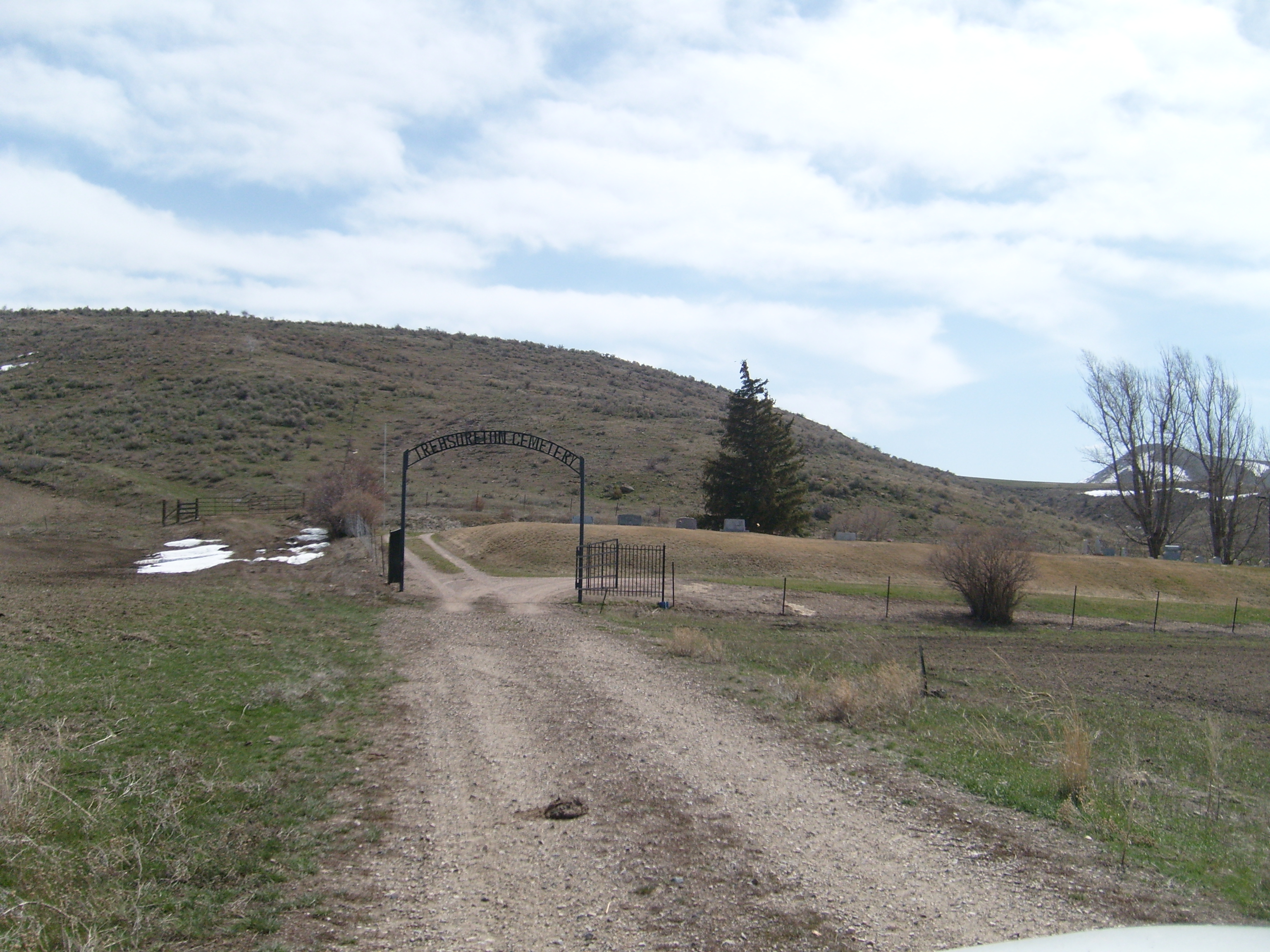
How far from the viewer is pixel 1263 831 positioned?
708cm

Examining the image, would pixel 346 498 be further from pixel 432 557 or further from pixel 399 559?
Answer: pixel 399 559

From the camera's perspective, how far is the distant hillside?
55.3m

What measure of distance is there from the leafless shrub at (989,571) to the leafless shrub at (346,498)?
84.7 feet

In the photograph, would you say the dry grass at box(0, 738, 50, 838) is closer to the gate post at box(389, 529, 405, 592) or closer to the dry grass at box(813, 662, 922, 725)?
the dry grass at box(813, 662, 922, 725)

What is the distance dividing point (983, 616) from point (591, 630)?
1425 cm

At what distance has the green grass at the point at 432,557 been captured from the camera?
29531 mm

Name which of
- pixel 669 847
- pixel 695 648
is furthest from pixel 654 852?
pixel 695 648

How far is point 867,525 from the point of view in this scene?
50.6m

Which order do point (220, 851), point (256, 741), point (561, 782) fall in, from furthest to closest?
point (256, 741), point (561, 782), point (220, 851)

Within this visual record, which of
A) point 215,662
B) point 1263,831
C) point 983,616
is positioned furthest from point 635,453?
point 1263,831

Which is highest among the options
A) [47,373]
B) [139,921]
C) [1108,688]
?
[47,373]

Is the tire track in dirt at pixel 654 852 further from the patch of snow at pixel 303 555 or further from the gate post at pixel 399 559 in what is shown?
the patch of snow at pixel 303 555

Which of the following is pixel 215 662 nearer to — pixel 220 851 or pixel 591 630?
pixel 220 851

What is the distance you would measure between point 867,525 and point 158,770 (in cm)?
4734
